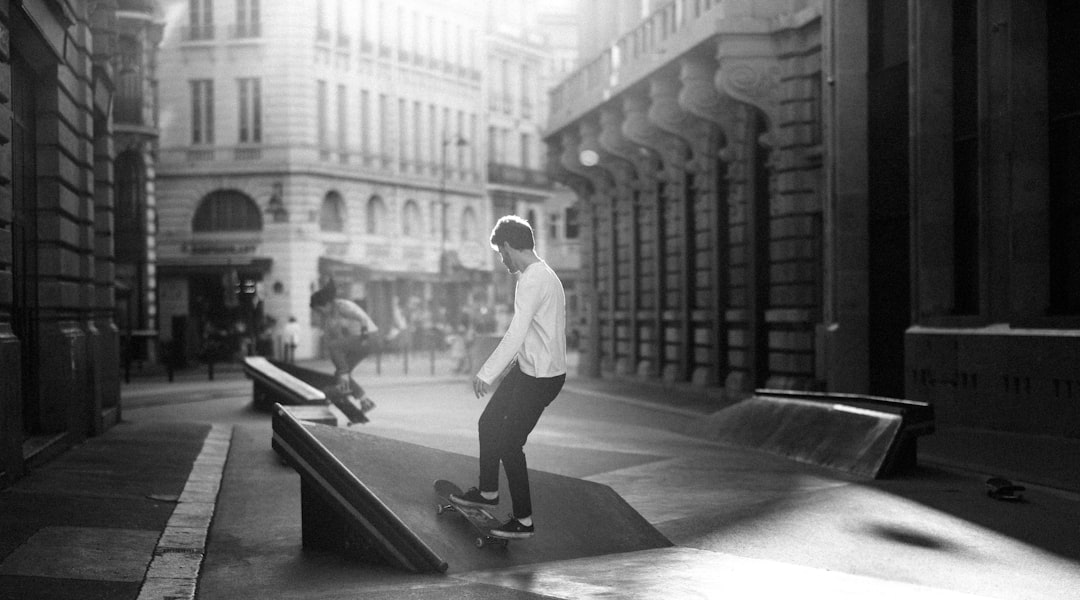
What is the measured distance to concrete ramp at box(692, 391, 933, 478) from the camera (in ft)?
38.0

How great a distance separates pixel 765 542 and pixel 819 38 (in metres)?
14.7

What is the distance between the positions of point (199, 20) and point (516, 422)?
163 ft

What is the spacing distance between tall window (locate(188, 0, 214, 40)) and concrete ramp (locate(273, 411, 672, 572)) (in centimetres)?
4814

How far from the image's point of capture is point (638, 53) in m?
28.7

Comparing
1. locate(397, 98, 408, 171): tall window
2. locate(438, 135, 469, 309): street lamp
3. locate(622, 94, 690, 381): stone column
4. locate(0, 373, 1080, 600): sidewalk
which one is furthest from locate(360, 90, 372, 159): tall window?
locate(0, 373, 1080, 600): sidewalk

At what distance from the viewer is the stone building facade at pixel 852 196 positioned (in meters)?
15.1

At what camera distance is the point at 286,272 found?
52188 mm

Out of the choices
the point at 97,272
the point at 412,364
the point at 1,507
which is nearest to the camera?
the point at 1,507

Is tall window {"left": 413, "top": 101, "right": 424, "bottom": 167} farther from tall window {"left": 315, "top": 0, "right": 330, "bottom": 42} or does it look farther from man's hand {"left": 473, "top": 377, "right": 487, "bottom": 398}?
man's hand {"left": 473, "top": 377, "right": 487, "bottom": 398}

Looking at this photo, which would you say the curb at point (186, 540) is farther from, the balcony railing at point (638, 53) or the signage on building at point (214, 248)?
the signage on building at point (214, 248)

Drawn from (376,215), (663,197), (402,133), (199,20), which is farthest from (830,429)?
(402,133)

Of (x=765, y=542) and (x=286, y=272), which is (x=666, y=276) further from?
(x=286, y=272)

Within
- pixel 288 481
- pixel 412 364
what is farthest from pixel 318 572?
pixel 412 364

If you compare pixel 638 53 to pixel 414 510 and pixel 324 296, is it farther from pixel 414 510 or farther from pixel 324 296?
pixel 414 510
